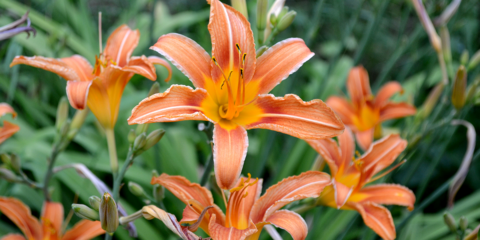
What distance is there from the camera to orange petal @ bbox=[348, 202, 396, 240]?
31.9 inches

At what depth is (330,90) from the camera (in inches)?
79.9

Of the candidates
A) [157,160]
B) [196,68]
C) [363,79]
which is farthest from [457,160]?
[196,68]

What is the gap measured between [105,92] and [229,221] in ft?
1.30

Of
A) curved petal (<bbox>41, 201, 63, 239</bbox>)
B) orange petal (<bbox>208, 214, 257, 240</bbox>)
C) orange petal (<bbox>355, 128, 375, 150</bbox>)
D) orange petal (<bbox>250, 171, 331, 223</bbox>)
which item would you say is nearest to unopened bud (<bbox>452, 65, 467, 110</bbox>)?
orange petal (<bbox>355, 128, 375, 150</bbox>)

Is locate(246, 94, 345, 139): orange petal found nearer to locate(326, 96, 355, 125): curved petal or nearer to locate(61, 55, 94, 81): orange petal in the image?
locate(61, 55, 94, 81): orange petal

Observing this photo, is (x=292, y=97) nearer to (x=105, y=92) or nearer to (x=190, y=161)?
(x=105, y=92)

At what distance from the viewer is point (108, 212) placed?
69 centimetres

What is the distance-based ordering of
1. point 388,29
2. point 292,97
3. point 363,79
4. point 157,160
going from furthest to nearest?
point 388,29 < point 363,79 < point 157,160 < point 292,97

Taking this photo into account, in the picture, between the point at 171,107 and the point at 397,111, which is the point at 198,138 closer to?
the point at 397,111

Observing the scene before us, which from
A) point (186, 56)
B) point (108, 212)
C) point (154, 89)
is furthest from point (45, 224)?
point (186, 56)

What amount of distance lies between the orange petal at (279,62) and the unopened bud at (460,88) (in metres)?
0.57

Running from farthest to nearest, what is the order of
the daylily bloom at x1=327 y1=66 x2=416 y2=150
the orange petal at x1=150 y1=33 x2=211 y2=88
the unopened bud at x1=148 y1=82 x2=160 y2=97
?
the daylily bloom at x1=327 y1=66 x2=416 y2=150, the unopened bud at x1=148 y1=82 x2=160 y2=97, the orange petal at x1=150 y1=33 x2=211 y2=88

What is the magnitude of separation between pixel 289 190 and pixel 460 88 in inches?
26.5

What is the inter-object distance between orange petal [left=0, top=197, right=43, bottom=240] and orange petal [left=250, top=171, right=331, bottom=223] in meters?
0.58
